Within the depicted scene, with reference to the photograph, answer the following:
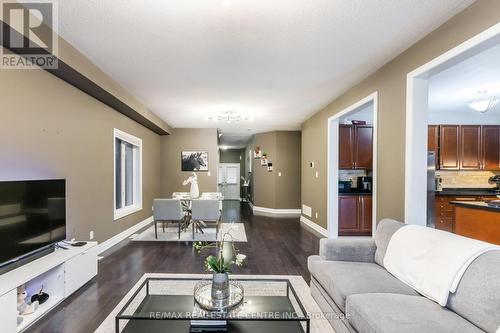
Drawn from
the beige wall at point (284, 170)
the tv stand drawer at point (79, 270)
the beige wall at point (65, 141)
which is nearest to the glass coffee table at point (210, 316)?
the tv stand drawer at point (79, 270)

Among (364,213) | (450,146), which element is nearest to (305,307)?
(364,213)

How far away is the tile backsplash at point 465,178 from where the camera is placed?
546 centimetres

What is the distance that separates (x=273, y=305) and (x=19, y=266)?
2.25 m

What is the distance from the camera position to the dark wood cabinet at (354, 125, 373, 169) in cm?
522

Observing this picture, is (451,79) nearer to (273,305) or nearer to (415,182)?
(415,182)

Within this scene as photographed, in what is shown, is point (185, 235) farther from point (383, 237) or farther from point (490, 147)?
point (490, 147)

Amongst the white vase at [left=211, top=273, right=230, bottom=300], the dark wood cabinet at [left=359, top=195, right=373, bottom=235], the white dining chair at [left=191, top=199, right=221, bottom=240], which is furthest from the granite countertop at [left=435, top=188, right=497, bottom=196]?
the white vase at [left=211, top=273, right=230, bottom=300]

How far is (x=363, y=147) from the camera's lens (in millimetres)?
5230

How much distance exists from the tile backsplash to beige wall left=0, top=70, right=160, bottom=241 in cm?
652

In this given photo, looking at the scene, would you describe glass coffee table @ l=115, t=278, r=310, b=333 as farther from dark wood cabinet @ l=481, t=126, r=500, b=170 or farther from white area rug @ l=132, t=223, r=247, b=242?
dark wood cabinet @ l=481, t=126, r=500, b=170

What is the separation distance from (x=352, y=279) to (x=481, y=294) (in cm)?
79

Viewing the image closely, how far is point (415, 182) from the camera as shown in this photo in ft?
8.63

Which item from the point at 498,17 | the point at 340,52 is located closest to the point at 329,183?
the point at 340,52

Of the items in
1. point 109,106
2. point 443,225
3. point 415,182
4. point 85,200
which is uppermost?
point 109,106
